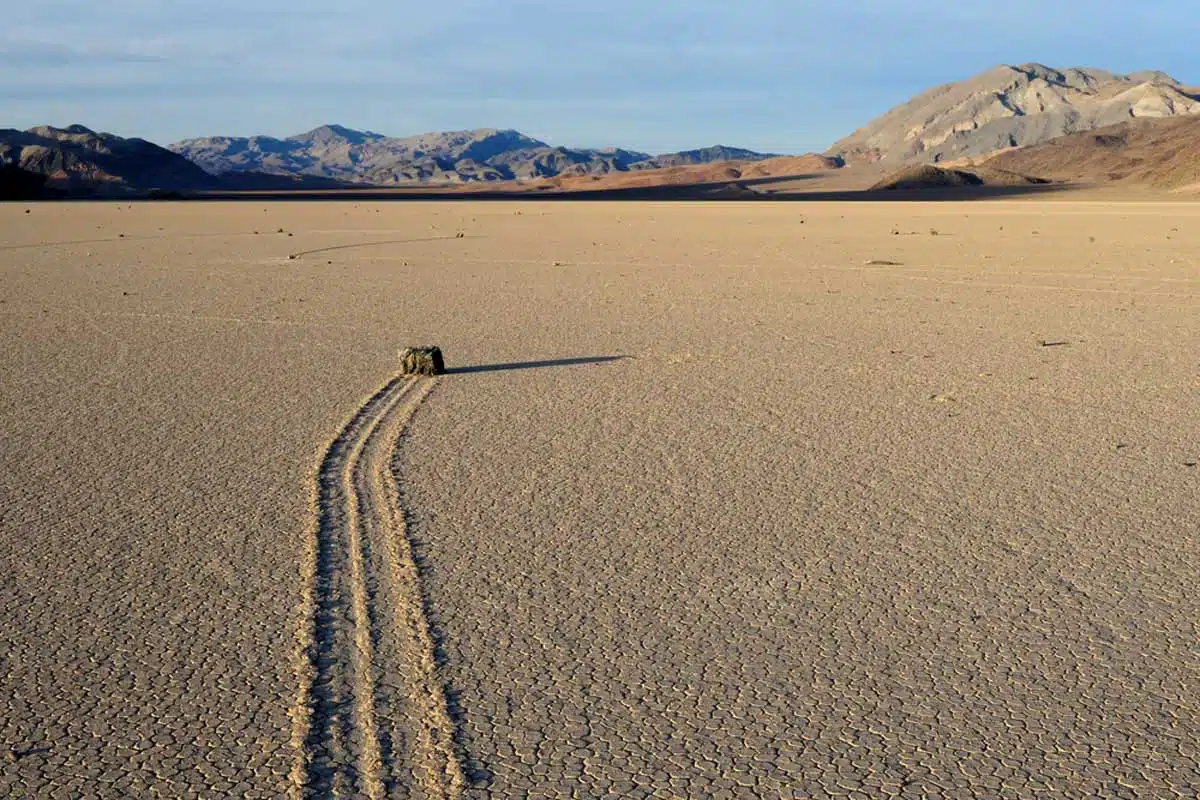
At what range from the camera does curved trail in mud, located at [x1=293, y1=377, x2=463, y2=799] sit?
11.6ft

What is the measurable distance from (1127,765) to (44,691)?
3024mm

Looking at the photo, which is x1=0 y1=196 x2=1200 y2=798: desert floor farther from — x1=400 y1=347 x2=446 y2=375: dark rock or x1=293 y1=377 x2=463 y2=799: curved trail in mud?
x1=400 y1=347 x2=446 y2=375: dark rock

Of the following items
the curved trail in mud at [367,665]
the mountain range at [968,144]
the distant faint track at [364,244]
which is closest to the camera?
the curved trail in mud at [367,665]

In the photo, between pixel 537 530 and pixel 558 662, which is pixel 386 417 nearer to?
pixel 537 530

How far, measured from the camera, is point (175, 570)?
5.16m

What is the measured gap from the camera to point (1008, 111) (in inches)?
6088

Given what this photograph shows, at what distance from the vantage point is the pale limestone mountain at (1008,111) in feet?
458

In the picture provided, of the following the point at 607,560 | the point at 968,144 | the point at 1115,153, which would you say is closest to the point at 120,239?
the point at 607,560

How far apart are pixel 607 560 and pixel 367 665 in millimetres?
1293

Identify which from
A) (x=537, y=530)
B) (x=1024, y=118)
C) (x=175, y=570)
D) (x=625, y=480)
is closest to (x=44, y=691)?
(x=175, y=570)

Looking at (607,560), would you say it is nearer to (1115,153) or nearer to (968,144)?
(1115,153)

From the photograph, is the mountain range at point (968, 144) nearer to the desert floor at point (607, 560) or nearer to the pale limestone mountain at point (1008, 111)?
the pale limestone mountain at point (1008, 111)

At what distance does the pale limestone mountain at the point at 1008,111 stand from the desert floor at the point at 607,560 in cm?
13201

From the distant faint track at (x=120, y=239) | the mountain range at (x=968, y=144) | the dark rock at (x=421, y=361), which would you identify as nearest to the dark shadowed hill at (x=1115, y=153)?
the mountain range at (x=968, y=144)
